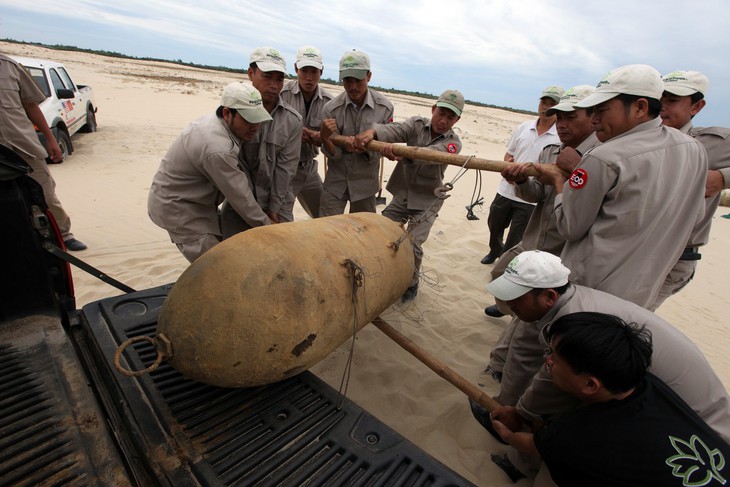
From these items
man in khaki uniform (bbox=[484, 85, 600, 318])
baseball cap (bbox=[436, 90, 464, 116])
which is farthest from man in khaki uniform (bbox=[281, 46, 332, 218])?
→ man in khaki uniform (bbox=[484, 85, 600, 318])

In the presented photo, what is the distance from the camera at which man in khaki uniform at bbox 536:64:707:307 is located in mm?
2047

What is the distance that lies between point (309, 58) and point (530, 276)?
125 inches

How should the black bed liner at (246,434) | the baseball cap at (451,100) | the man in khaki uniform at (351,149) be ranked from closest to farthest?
the black bed liner at (246,434) < the baseball cap at (451,100) < the man in khaki uniform at (351,149)

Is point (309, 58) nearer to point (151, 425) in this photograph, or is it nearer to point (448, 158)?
point (448, 158)

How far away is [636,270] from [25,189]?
3.43 meters

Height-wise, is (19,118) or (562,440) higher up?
(19,118)

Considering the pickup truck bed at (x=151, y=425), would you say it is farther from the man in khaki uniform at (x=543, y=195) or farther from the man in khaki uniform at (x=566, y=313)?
the man in khaki uniform at (x=543, y=195)

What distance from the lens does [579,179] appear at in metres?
2.15

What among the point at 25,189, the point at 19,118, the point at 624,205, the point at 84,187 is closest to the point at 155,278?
the point at 19,118

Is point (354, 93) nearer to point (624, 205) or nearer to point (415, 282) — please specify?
point (415, 282)

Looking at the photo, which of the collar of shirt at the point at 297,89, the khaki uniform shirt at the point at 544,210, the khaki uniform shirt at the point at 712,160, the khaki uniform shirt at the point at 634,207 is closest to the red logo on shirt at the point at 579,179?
the khaki uniform shirt at the point at 634,207

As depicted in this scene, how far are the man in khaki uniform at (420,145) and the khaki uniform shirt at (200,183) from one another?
4.13 ft

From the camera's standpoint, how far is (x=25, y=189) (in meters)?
2.12

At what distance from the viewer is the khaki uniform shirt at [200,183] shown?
2826mm
